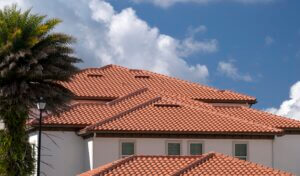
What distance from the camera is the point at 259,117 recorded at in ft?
165

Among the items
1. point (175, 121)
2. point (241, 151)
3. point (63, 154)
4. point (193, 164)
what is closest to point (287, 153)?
point (241, 151)

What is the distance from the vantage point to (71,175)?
150 feet

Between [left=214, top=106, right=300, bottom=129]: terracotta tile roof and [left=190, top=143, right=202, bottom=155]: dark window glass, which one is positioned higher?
[left=214, top=106, right=300, bottom=129]: terracotta tile roof

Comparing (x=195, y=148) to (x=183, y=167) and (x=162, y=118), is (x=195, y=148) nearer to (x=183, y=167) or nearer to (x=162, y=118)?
(x=162, y=118)

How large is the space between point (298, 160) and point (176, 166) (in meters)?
13.8

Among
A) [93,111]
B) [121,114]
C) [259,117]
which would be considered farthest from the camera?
[259,117]

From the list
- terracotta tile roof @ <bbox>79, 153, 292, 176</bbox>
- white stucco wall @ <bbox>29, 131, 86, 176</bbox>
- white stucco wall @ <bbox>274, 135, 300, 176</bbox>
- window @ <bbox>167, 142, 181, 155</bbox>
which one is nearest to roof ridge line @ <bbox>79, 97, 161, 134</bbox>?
white stucco wall @ <bbox>29, 131, 86, 176</bbox>

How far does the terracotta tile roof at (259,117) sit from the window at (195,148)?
4.85m

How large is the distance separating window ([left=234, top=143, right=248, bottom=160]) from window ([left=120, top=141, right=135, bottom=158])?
598 centimetres

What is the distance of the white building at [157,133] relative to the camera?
4422 centimetres

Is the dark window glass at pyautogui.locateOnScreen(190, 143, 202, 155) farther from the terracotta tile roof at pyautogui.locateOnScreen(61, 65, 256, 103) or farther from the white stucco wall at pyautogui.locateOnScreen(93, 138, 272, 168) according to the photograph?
the terracotta tile roof at pyautogui.locateOnScreen(61, 65, 256, 103)

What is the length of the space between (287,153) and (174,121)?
7.57 meters

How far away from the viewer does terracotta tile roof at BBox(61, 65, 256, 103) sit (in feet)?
172

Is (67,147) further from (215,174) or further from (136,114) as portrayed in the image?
(215,174)
